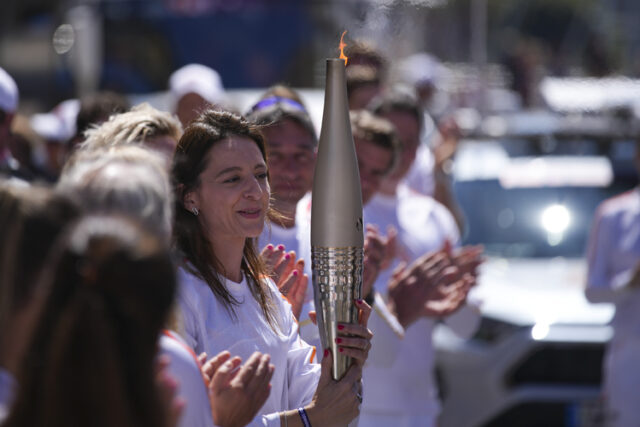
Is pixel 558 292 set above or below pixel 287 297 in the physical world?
above

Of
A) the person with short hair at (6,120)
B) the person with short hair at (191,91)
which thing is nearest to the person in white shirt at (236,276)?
the person with short hair at (6,120)

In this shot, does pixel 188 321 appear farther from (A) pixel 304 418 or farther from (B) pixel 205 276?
(A) pixel 304 418

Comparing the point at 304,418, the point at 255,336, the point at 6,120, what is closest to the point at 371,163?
the point at 6,120

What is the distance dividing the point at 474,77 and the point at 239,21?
143 inches

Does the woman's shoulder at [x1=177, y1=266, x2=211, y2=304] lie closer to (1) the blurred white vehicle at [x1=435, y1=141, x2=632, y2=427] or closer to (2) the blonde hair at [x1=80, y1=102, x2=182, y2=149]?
(2) the blonde hair at [x1=80, y1=102, x2=182, y2=149]

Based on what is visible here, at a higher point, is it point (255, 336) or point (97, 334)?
point (255, 336)

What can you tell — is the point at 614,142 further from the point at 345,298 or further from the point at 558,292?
the point at 345,298

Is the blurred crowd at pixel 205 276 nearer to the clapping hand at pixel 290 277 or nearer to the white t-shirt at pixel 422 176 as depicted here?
the clapping hand at pixel 290 277

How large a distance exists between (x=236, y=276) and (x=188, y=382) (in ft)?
2.36

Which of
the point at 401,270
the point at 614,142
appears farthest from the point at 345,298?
the point at 614,142

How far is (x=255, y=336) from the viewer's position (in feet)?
8.07

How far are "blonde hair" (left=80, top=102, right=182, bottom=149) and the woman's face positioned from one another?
36 cm

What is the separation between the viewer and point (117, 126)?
119 inches

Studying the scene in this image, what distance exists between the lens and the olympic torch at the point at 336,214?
2184 mm
